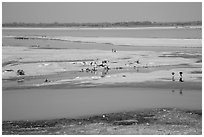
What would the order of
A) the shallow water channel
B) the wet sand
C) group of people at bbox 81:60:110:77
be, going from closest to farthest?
1. the wet sand
2. the shallow water channel
3. group of people at bbox 81:60:110:77

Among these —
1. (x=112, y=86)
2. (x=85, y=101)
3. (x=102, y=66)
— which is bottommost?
(x=85, y=101)

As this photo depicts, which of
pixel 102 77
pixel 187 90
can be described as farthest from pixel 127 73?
pixel 187 90

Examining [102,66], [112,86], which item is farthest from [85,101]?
[102,66]

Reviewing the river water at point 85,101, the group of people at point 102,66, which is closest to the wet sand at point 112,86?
→ the river water at point 85,101

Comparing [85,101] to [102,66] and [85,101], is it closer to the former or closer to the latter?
[85,101]

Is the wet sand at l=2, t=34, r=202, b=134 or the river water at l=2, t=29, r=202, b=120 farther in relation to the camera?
the river water at l=2, t=29, r=202, b=120

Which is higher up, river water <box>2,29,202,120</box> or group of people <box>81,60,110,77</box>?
group of people <box>81,60,110,77</box>

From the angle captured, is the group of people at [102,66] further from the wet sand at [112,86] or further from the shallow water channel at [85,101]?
the shallow water channel at [85,101]

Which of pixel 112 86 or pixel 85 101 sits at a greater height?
pixel 112 86

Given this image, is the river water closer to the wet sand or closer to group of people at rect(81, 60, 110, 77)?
the wet sand

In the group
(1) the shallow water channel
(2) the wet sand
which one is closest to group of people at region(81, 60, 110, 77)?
(2) the wet sand

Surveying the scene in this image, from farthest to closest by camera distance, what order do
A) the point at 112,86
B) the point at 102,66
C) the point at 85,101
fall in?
the point at 102,66, the point at 112,86, the point at 85,101
